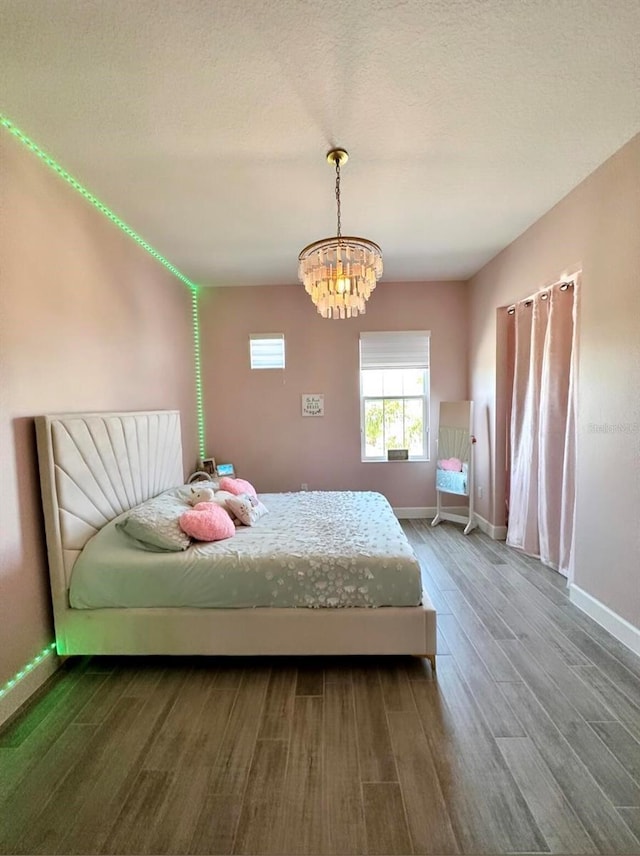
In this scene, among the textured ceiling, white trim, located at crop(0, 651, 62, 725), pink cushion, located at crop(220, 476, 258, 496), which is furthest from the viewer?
pink cushion, located at crop(220, 476, 258, 496)

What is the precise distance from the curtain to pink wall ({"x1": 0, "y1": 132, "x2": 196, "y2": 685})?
3.31m

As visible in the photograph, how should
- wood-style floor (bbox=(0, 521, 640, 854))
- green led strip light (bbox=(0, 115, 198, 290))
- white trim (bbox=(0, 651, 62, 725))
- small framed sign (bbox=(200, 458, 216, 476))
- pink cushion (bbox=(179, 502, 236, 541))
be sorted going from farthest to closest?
small framed sign (bbox=(200, 458, 216, 476)) < pink cushion (bbox=(179, 502, 236, 541)) < green led strip light (bbox=(0, 115, 198, 290)) < white trim (bbox=(0, 651, 62, 725)) < wood-style floor (bbox=(0, 521, 640, 854))

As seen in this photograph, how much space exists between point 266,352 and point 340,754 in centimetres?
370

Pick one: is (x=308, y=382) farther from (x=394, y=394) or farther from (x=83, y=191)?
(x=83, y=191)

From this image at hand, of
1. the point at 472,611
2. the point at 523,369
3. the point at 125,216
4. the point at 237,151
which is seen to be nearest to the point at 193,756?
the point at 472,611

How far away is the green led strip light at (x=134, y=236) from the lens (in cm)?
189

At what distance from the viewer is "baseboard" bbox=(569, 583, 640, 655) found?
2.07 meters

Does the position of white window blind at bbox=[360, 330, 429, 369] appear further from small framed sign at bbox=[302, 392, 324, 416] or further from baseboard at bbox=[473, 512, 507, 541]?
baseboard at bbox=[473, 512, 507, 541]

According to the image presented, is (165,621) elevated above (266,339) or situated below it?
below

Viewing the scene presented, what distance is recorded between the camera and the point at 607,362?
89.5 inches

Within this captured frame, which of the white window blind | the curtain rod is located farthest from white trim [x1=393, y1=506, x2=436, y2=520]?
the curtain rod

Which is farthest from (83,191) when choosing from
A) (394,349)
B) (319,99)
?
(394,349)

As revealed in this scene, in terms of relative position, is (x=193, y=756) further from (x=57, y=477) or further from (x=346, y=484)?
(x=346, y=484)

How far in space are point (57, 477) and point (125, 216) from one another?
196 cm
